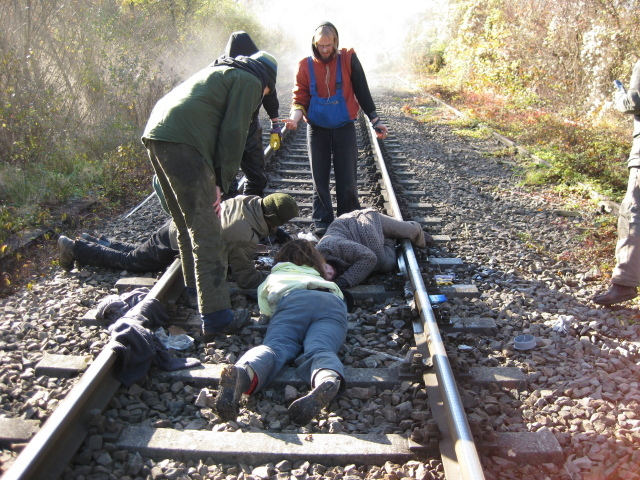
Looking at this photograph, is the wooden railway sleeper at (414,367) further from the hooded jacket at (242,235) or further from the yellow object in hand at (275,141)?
the yellow object in hand at (275,141)

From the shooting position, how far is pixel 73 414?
266cm

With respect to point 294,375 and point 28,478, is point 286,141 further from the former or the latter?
point 28,478

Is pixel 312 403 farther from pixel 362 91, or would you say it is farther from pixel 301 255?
pixel 362 91

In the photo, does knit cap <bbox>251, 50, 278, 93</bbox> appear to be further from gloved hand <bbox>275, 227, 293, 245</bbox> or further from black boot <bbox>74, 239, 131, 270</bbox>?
black boot <bbox>74, 239, 131, 270</bbox>

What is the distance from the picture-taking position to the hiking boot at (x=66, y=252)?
4613mm

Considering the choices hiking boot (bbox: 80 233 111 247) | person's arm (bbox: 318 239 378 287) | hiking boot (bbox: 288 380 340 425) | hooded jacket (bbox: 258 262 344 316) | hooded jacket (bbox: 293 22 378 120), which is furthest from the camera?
hooded jacket (bbox: 293 22 378 120)

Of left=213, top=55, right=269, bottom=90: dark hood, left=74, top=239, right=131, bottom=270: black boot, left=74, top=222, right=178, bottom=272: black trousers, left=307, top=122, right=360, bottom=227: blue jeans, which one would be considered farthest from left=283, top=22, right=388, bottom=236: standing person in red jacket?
left=74, top=239, right=131, bottom=270: black boot

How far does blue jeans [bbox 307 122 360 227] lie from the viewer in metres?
5.47

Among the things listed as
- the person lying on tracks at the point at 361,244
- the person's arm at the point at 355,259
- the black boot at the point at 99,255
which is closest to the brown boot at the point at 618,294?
the person lying on tracks at the point at 361,244

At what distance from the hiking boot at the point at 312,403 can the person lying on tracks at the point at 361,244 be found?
4.67ft

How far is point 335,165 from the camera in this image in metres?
5.59

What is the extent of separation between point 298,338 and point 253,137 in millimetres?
3189

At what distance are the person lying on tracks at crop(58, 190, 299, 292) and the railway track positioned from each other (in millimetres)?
500

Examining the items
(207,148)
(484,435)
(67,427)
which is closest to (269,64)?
(207,148)
